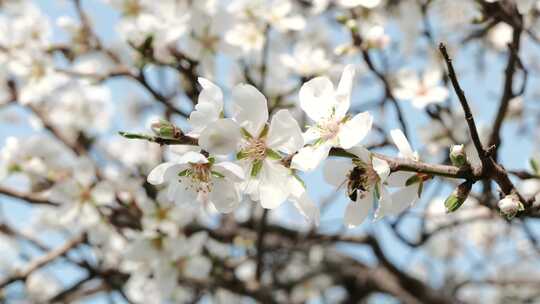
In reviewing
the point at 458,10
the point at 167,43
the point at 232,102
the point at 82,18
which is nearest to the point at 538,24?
the point at 458,10

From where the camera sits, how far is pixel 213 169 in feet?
4.02

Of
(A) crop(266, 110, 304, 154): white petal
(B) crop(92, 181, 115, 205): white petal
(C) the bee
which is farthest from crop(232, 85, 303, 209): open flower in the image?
(B) crop(92, 181, 115, 205): white petal

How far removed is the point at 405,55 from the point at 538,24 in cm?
71

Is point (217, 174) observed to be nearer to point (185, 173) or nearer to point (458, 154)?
point (185, 173)

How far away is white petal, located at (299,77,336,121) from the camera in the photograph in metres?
1.31

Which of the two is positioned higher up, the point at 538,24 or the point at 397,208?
the point at 538,24

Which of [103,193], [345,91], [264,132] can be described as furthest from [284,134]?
[103,193]

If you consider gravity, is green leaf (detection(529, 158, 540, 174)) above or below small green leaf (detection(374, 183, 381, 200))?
above

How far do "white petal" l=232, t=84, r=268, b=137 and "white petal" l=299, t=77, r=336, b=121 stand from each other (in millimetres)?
110

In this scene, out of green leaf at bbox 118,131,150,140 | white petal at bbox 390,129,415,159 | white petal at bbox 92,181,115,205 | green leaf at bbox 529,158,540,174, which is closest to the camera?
green leaf at bbox 118,131,150,140

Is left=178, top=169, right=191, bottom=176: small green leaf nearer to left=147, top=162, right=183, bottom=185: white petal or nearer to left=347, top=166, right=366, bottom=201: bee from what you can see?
left=147, top=162, right=183, bottom=185: white petal

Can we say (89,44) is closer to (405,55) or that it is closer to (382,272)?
(405,55)

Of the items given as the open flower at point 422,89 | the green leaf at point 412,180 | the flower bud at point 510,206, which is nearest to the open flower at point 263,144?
the green leaf at point 412,180

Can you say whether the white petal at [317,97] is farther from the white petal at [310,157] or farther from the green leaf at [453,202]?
the green leaf at [453,202]
